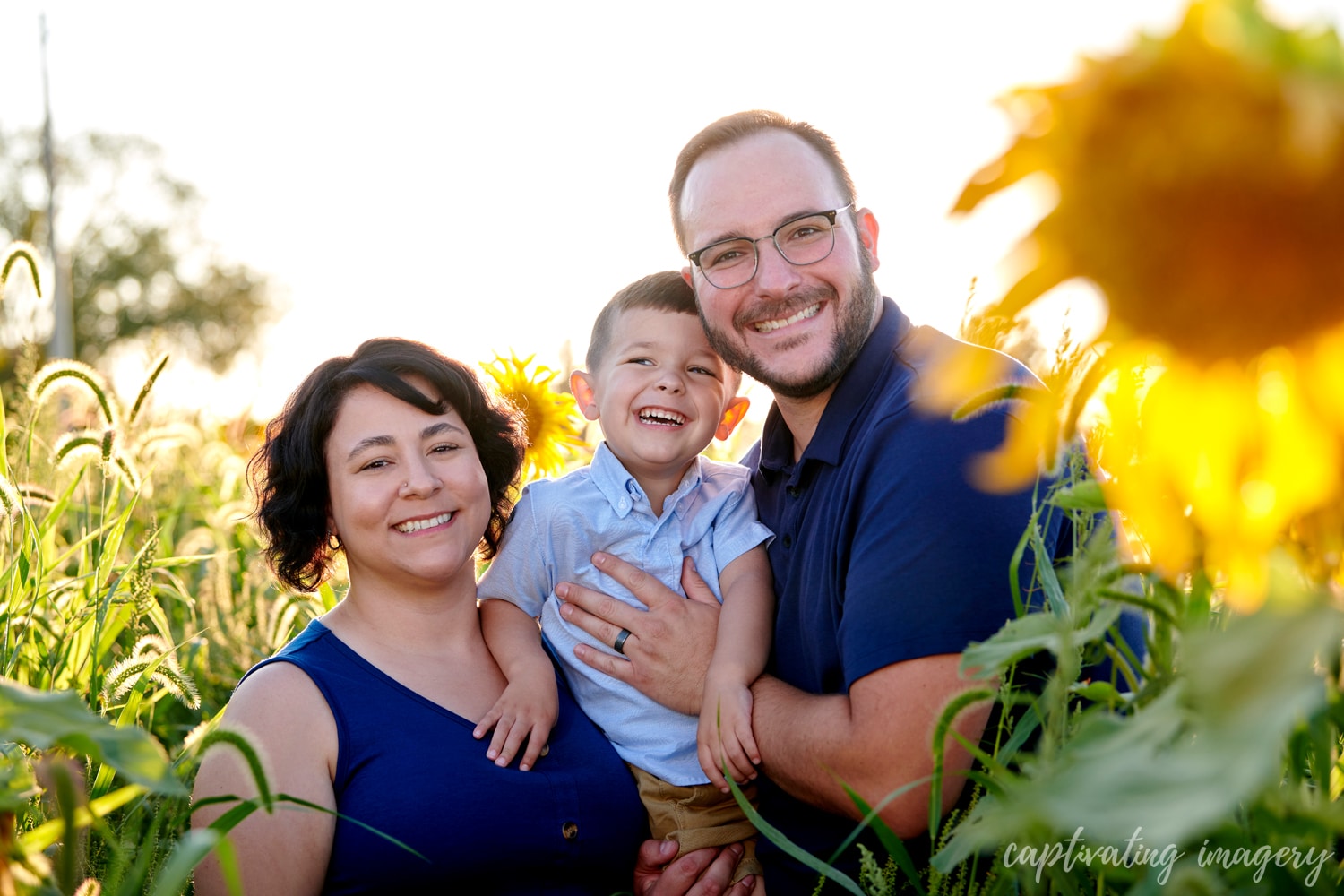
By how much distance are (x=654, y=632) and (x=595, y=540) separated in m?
0.40

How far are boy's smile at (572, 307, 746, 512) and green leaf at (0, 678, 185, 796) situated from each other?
7.44 ft

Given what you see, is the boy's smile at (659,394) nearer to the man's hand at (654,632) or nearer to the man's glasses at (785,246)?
the man's glasses at (785,246)

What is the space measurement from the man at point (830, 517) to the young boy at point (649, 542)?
102 millimetres

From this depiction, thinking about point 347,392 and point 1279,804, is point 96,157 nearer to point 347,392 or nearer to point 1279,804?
point 347,392

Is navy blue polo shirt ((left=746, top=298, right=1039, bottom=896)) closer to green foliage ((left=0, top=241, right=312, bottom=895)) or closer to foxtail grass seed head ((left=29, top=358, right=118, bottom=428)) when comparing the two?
green foliage ((left=0, top=241, right=312, bottom=895))

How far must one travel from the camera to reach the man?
2.19 m

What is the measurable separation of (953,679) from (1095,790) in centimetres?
153

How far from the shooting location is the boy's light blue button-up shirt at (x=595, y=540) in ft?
10.1

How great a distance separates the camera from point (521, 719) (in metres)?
2.64

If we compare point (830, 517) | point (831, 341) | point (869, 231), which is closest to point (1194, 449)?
point (830, 517)

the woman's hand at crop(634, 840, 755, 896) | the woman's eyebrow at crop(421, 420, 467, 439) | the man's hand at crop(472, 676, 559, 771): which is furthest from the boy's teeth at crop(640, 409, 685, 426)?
the woman's hand at crop(634, 840, 755, 896)

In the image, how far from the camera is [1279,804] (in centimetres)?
75

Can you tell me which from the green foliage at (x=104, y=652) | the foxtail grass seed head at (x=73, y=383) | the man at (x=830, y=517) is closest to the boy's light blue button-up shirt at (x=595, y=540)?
the man at (x=830, y=517)

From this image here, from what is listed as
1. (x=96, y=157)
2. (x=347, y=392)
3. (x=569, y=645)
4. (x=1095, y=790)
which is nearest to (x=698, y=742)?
(x=569, y=645)
